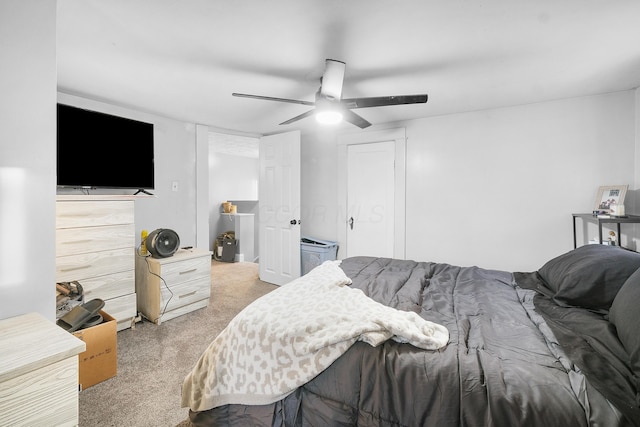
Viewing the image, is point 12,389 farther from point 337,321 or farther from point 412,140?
point 412,140

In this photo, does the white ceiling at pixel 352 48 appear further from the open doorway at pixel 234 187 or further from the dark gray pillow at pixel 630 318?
the open doorway at pixel 234 187

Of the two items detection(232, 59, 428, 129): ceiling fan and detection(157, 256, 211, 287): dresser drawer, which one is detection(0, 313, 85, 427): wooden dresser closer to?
detection(232, 59, 428, 129): ceiling fan

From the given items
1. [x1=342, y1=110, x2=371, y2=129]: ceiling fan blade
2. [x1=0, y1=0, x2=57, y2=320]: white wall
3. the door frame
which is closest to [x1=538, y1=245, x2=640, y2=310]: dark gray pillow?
[x1=342, y1=110, x2=371, y2=129]: ceiling fan blade

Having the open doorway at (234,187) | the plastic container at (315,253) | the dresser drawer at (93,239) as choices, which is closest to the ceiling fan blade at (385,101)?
the plastic container at (315,253)

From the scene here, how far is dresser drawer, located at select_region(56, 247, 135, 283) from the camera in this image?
2.30 m

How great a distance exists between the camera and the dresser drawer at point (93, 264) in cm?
230

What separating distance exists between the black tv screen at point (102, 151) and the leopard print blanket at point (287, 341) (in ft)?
7.14

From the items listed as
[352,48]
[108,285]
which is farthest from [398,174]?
[108,285]

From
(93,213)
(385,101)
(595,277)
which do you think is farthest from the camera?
(93,213)

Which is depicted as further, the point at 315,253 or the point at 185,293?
the point at 315,253

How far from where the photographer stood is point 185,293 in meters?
3.03

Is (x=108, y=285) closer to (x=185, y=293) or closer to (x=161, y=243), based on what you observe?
(x=161, y=243)

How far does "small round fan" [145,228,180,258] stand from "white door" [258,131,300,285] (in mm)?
1452

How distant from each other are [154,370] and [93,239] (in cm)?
125
